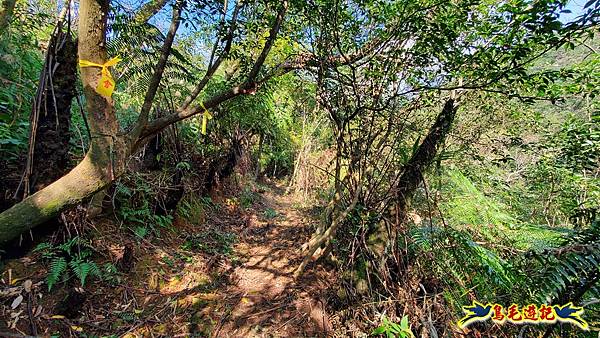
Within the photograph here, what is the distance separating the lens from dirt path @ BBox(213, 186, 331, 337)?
2.46 metres

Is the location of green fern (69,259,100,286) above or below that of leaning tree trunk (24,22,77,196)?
below

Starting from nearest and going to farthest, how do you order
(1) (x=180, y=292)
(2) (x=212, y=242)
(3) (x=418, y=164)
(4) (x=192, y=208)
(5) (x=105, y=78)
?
(5) (x=105, y=78) → (3) (x=418, y=164) → (1) (x=180, y=292) → (2) (x=212, y=242) → (4) (x=192, y=208)

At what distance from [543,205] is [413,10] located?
245 inches

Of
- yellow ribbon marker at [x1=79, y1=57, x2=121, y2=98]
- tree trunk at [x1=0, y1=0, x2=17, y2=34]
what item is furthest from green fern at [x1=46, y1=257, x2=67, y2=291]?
tree trunk at [x1=0, y1=0, x2=17, y2=34]

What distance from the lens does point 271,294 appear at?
2.97 metres

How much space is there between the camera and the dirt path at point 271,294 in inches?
97.0

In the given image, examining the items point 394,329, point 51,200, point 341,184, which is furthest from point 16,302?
point 341,184

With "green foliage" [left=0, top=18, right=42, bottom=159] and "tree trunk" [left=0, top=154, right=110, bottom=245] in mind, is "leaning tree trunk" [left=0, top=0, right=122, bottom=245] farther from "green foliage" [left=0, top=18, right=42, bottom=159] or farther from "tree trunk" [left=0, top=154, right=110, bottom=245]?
"green foliage" [left=0, top=18, right=42, bottom=159]

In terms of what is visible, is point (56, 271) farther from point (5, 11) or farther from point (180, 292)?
point (5, 11)

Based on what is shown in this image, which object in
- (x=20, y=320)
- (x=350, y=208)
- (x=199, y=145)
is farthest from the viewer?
(x=199, y=145)

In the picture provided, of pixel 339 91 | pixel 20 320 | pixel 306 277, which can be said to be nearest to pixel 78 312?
pixel 20 320

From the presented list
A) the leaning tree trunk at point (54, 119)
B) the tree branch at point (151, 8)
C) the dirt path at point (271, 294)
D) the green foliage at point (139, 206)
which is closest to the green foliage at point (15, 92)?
the leaning tree trunk at point (54, 119)

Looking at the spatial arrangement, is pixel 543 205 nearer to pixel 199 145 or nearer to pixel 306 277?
pixel 306 277

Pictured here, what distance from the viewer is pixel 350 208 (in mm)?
2799
